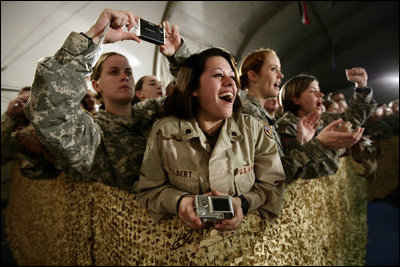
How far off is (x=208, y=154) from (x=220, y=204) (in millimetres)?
230

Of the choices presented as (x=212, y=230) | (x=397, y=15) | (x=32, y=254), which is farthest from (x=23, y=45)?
(x=397, y=15)

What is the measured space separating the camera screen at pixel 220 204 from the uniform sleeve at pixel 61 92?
578mm

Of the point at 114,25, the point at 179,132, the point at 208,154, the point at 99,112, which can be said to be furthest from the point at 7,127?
the point at 208,154

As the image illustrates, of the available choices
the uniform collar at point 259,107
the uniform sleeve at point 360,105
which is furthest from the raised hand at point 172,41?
the uniform sleeve at point 360,105

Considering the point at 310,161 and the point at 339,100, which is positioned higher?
the point at 339,100

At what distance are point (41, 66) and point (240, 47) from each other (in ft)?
3.39

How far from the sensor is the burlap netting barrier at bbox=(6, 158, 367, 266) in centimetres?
Answer: 88

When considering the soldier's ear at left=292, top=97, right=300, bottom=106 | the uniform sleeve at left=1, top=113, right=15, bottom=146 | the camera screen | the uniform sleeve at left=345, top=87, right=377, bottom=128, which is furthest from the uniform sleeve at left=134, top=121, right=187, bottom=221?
the uniform sleeve at left=1, top=113, right=15, bottom=146

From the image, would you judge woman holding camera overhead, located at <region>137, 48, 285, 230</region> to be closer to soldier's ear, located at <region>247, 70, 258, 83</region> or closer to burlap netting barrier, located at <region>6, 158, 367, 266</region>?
burlap netting barrier, located at <region>6, 158, 367, 266</region>

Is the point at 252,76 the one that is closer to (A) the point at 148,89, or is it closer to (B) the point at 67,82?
(A) the point at 148,89

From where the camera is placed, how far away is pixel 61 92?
0.77 metres

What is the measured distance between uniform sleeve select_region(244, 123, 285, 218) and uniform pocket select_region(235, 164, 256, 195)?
0.9 inches

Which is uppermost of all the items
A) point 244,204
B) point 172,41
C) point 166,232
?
point 172,41

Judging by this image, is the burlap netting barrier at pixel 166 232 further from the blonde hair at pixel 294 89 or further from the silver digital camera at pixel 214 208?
the blonde hair at pixel 294 89
